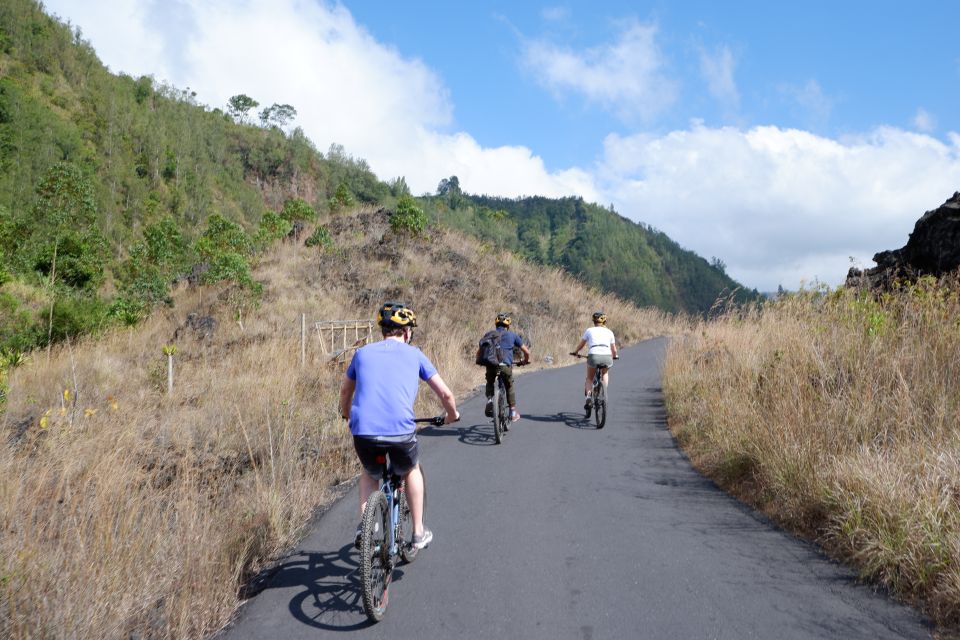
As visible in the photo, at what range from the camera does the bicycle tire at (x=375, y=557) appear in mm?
3711

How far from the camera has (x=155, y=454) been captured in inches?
316

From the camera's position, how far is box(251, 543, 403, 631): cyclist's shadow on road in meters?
3.87

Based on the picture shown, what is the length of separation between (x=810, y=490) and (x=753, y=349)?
4653 millimetres

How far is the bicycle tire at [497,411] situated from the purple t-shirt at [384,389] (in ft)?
16.1

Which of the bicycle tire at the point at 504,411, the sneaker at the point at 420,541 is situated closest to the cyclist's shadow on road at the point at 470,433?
the bicycle tire at the point at 504,411

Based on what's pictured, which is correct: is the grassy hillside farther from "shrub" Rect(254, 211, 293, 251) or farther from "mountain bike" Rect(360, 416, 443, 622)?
"mountain bike" Rect(360, 416, 443, 622)

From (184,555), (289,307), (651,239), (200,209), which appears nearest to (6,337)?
(289,307)

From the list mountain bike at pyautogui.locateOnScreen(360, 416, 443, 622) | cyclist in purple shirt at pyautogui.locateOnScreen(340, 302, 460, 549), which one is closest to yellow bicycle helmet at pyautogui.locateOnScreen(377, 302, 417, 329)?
cyclist in purple shirt at pyautogui.locateOnScreen(340, 302, 460, 549)

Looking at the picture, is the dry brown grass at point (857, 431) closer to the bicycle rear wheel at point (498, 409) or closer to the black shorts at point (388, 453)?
the bicycle rear wheel at point (498, 409)

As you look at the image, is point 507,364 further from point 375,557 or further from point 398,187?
point 398,187

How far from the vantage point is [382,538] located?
13.2ft

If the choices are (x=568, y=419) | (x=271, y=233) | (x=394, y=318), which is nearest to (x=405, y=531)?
(x=394, y=318)

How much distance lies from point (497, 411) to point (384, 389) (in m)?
5.10

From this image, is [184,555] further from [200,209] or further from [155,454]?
[200,209]
